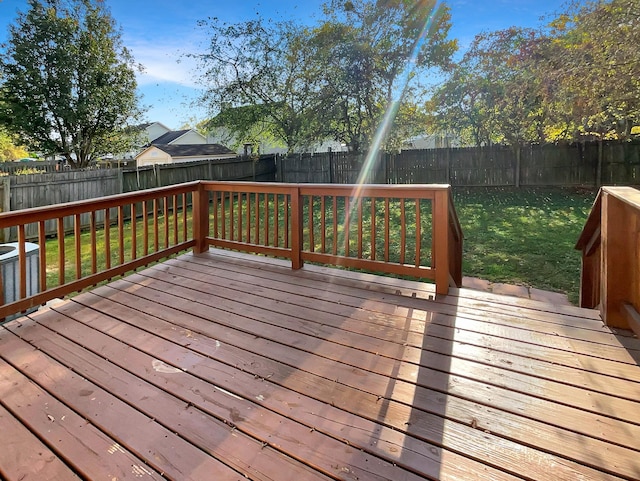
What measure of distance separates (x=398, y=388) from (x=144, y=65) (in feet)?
40.4

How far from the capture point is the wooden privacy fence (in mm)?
9461

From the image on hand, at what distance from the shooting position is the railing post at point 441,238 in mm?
2875

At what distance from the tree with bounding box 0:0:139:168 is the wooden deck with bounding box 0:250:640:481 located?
30.3ft

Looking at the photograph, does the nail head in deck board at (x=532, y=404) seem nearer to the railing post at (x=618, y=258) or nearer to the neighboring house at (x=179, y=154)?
the railing post at (x=618, y=258)

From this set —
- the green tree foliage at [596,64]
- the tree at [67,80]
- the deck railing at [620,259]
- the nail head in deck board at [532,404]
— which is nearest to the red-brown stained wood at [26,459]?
the nail head in deck board at [532,404]

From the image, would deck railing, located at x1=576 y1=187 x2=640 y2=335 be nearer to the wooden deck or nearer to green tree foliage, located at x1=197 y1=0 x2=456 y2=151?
the wooden deck

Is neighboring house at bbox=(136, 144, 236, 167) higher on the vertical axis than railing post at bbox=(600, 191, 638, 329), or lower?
higher

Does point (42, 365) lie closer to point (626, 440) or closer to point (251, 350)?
point (251, 350)

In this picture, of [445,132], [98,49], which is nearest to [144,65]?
[98,49]

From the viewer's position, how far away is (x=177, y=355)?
2.18 metres

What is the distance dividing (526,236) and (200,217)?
4.57 m

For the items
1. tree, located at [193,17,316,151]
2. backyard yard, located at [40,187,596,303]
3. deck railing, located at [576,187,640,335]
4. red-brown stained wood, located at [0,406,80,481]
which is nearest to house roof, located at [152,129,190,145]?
tree, located at [193,17,316,151]

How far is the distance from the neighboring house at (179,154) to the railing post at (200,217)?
53.1 ft

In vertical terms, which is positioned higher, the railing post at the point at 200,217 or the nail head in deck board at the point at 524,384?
the railing post at the point at 200,217
